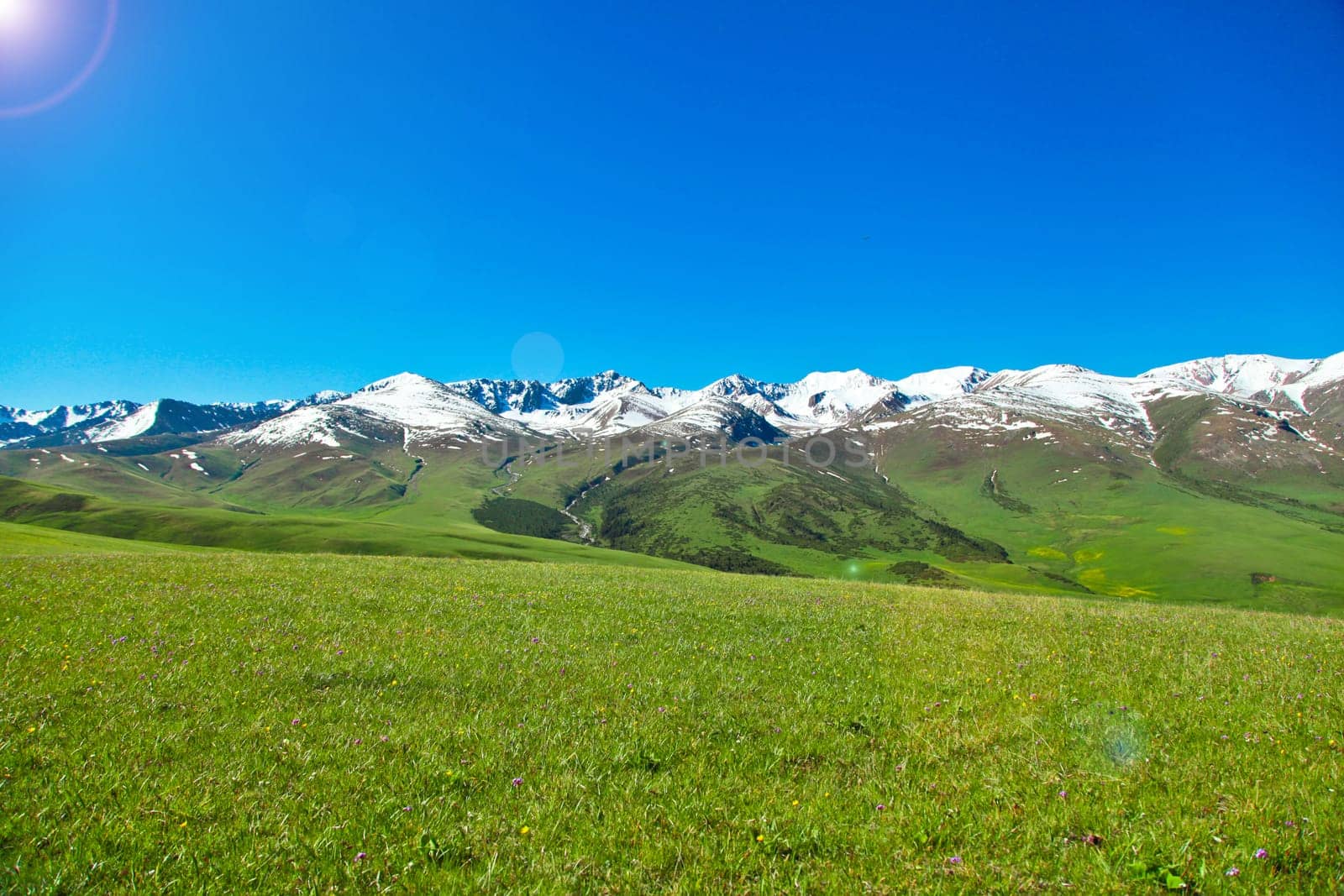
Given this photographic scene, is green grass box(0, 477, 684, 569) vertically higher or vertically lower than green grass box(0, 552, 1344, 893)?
lower

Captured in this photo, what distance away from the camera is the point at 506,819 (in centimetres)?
714

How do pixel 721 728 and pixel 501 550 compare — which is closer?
pixel 721 728

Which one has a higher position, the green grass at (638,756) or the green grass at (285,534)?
the green grass at (638,756)

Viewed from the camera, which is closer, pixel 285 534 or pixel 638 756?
pixel 638 756

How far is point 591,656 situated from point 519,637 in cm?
264

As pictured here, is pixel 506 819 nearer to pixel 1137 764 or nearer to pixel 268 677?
pixel 268 677

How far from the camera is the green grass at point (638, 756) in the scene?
20.5ft

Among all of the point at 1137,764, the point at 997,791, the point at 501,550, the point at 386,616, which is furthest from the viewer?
the point at 501,550

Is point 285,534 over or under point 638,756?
under

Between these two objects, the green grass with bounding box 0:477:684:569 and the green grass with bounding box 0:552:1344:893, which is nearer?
the green grass with bounding box 0:552:1344:893

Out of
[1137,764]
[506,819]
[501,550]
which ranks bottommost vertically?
[501,550]

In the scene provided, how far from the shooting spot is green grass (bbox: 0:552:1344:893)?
246 inches

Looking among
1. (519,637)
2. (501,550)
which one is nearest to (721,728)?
(519,637)

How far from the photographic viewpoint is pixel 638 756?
8.93 m
